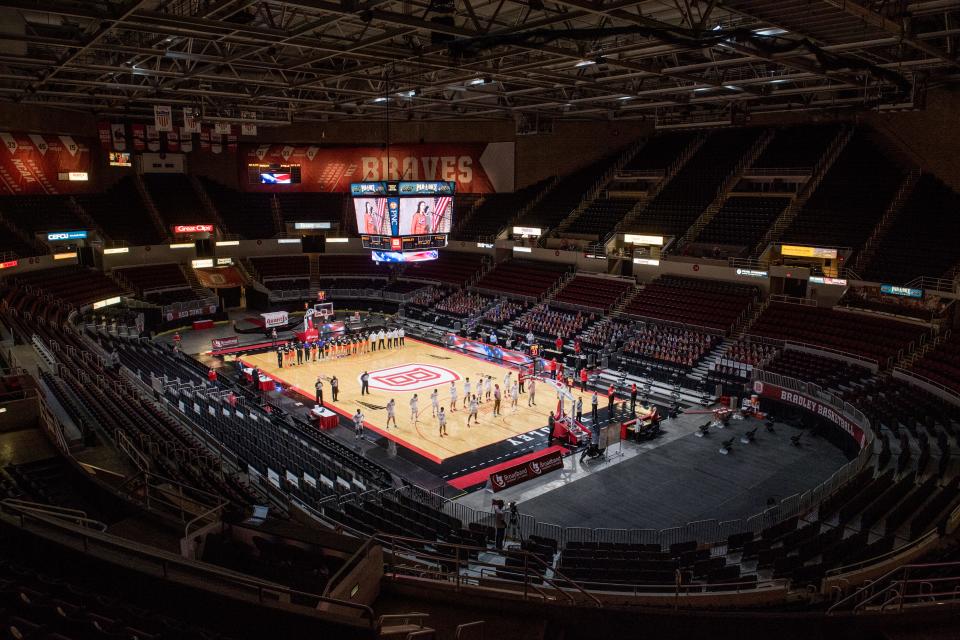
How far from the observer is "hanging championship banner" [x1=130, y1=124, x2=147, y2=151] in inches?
1437

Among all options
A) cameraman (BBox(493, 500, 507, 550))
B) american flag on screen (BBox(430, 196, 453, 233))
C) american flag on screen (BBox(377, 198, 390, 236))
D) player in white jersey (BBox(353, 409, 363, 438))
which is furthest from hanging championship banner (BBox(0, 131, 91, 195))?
cameraman (BBox(493, 500, 507, 550))

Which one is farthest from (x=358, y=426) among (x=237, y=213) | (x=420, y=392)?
(x=237, y=213)

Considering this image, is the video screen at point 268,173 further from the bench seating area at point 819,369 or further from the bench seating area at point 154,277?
the bench seating area at point 819,369

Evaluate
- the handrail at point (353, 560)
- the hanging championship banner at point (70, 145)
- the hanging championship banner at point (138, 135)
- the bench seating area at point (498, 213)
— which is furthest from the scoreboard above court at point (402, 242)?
the hanging championship banner at point (70, 145)

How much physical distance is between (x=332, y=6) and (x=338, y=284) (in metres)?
33.2

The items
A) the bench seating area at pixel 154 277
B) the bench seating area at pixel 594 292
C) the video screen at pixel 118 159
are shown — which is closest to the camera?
the bench seating area at pixel 594 292

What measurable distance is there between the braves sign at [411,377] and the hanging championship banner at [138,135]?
19.6 m

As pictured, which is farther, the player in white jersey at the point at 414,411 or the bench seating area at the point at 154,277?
the bench seating area at the point at 154,277

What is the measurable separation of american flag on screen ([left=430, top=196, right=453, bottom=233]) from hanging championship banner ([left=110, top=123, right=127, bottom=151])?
20.6 meters

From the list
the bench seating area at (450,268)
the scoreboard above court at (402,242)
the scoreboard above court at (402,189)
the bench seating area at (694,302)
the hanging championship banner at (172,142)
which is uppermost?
the hanging championship banner at (172,142)

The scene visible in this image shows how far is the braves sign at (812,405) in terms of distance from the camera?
793 inches

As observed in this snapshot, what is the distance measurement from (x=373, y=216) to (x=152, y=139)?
19.7 metres

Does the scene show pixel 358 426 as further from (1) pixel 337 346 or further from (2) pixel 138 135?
(2) pixel 138 135

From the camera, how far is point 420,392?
28062mm
